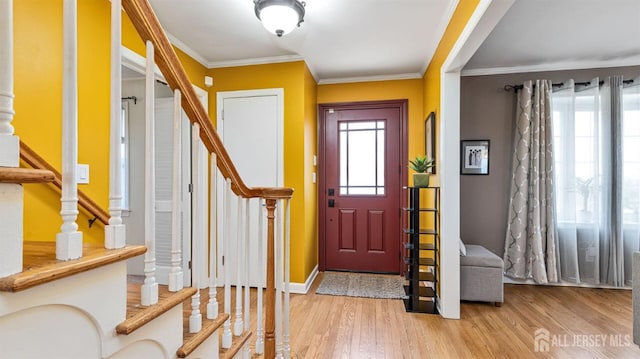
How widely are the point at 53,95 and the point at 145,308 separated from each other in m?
1.54

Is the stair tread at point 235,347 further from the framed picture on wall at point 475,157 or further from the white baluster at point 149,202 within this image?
the framed picture on wall at point 475,157

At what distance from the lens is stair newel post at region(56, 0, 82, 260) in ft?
2.20

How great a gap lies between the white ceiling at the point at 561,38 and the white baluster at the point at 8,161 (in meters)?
2.94

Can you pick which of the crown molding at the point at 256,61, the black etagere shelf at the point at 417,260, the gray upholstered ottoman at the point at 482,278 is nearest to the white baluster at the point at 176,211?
the black etagere shelf at the point at 417,260

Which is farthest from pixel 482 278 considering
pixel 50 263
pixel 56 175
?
pixel 56 175

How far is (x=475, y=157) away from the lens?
354cm

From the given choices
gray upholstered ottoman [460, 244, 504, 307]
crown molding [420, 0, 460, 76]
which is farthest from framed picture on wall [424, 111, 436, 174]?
gray upholstered ottoman [460, 244, 504, 307]

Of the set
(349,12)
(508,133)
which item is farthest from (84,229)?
(508,133)

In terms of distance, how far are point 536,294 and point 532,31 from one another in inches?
105

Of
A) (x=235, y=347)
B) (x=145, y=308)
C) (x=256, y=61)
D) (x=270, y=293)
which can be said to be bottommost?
(x=235, y=347)

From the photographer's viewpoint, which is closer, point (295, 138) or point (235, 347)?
point (235, 347)

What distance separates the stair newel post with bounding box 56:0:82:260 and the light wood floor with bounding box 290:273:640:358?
69.8 inches

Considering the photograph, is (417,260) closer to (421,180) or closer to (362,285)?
(421,180)

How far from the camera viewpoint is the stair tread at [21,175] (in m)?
0.54
